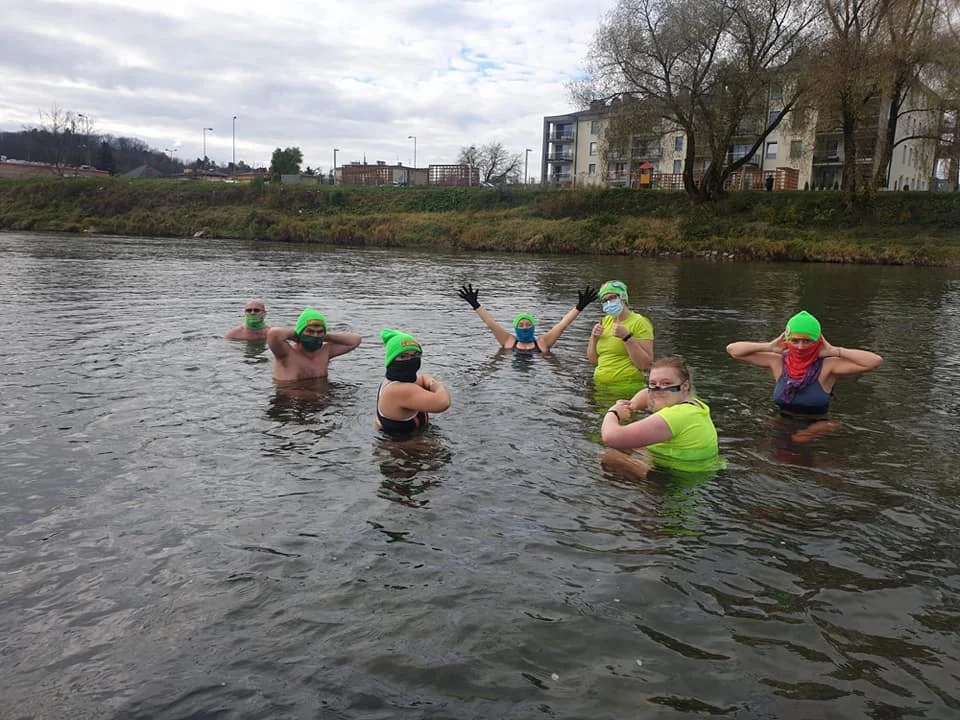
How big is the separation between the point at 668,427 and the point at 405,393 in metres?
2.60

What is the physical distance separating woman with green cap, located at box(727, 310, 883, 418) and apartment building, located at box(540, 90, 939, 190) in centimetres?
3668

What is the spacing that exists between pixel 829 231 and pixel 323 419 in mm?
40146

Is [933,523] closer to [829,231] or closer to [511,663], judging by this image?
[511,663]

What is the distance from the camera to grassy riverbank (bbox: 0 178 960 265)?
4034 cm

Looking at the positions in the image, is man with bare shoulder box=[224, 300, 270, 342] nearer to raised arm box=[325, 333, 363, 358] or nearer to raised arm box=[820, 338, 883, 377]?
raised arm box=[325, 333, 363, 358]

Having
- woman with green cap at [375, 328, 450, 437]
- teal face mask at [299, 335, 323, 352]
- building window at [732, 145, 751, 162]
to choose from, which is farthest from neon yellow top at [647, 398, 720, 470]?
building window at [732, 145, 751, 162]

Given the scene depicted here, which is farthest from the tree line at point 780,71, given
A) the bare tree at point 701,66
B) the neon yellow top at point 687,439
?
the neon yellow top at point 687,439

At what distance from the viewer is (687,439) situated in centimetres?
679

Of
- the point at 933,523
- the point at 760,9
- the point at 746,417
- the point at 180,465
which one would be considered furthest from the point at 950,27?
the point at 180,465

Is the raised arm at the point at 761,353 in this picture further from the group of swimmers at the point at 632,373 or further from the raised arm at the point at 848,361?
the raised arm at the point at 848,361

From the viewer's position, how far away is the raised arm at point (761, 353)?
8.92 metres

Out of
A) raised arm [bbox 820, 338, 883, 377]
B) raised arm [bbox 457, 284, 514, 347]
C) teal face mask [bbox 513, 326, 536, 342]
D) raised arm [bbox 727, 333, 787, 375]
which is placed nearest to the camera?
raised arm [bbox 820, 338, 883, 377]

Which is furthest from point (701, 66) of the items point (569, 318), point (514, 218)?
point (569, 318)

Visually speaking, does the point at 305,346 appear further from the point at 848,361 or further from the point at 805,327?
the point at 848,361
